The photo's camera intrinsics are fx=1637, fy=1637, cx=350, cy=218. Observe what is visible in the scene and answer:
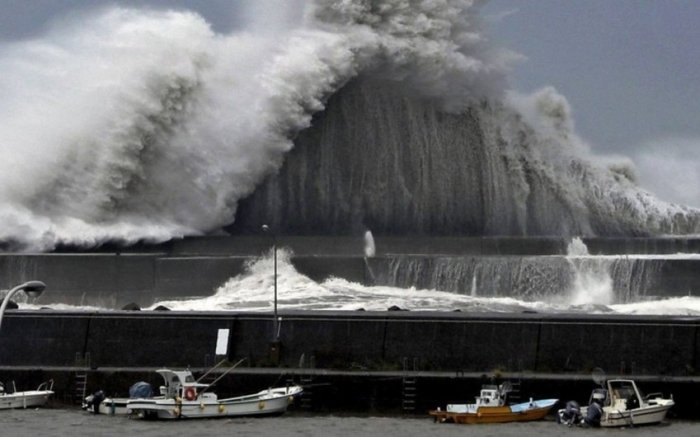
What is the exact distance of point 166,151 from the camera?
41.7 meters

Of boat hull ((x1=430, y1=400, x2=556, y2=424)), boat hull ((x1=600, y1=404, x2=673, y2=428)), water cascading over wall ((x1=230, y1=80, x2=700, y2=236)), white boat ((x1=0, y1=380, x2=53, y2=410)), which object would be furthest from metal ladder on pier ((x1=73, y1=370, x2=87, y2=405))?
water cascading over wall ((x1=230, y1=80, x2=700, y2=236))

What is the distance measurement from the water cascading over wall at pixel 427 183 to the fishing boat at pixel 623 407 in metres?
18.9

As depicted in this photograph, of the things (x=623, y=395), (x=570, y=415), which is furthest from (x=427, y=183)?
(x=570, y=415)

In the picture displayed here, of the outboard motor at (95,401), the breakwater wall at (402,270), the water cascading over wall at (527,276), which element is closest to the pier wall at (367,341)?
the outboard motor at (95,401)

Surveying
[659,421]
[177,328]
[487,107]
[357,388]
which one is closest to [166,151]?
[487,107]

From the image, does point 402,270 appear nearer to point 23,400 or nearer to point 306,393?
point 306,393

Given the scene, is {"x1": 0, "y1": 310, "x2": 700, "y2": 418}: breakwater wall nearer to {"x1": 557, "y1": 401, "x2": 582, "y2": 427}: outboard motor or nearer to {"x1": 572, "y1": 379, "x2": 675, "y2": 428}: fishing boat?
{"x1": 572, "y1": 379, "x2": 675, "y2": 428}: fishing boat

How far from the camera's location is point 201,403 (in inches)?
1001

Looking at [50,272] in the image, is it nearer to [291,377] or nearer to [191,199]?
[191,199]

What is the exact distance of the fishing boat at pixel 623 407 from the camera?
2419cm

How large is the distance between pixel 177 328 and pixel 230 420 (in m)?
3.12

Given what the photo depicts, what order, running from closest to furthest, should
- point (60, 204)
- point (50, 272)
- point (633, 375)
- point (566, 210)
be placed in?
point (633, 375) → point (50, 272) → point (60, 204) → point (566, 210)

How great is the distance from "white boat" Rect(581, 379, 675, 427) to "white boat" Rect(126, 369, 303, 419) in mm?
4701

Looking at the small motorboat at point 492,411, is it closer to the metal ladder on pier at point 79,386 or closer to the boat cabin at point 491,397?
the boat cabin at point 491,397
